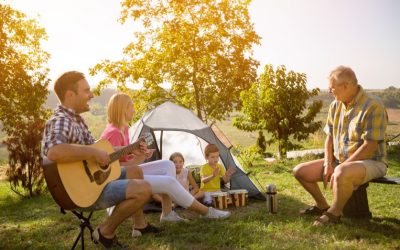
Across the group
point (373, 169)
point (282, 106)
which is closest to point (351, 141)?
point (373, 169)

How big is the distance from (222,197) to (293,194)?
1534mm

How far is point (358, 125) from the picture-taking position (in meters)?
4.30

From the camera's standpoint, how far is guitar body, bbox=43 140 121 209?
3.03m

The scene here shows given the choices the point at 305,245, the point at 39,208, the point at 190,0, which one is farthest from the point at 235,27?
the point at 305,245

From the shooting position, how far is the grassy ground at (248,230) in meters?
3.84

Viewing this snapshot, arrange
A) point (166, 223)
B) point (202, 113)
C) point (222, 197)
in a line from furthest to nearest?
point (202, 113)
point (222, 197)
point (166, 223)

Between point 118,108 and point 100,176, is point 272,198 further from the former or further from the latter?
point 100,176

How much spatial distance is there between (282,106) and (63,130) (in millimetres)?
9868

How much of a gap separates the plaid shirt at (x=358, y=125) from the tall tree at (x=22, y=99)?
20.9 ft

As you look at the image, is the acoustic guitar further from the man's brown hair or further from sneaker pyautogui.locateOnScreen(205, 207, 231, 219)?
sneaker pyautogui.locateOnScreen(205, 207, 231, 219)

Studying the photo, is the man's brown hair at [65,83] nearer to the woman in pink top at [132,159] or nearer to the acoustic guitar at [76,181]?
the acoustic guitar at [76,181]

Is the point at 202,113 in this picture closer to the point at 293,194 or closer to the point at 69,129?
the point at 293,194

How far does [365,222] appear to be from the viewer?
4.41 m

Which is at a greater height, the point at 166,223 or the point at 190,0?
the point at 190,0
